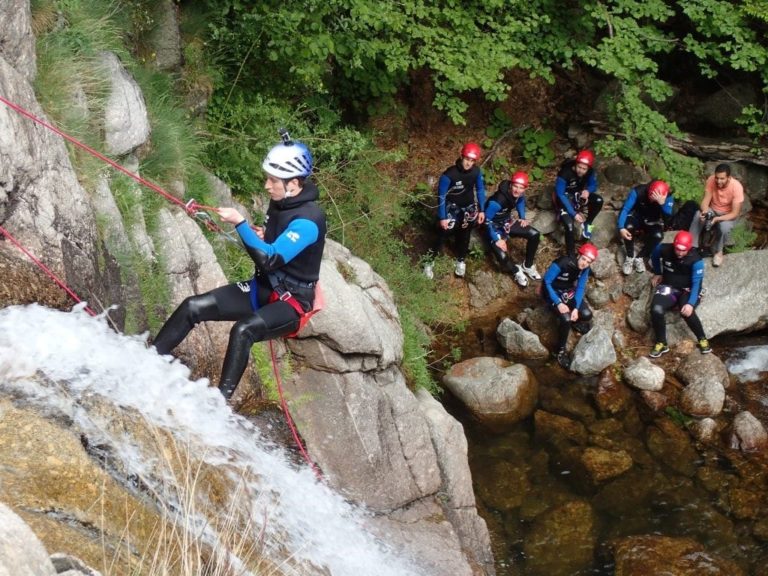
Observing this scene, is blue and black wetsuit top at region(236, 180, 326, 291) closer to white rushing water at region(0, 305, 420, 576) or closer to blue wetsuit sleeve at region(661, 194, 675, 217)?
white rushing water at region(0, 305, 420, 576)

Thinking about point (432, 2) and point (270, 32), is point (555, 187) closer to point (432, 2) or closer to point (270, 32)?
point (432, 2)

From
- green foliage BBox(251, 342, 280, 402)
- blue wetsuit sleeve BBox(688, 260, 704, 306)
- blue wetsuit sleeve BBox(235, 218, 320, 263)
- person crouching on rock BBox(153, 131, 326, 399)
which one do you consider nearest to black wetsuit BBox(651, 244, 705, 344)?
blue wetsuit sleeve BBox(688, 260, 704, 306)

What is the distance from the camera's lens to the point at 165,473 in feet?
14.2

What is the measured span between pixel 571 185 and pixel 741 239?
2808mm

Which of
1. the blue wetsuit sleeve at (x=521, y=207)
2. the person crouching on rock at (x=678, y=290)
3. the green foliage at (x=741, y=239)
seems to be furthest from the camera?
the green foliage at (x=741, y=239)

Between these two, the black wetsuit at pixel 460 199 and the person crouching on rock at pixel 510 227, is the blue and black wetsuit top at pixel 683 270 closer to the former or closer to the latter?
the person crouching on rock at pixel 510 227

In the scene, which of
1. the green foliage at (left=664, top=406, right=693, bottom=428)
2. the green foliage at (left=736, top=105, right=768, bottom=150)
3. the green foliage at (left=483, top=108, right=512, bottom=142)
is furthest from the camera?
the green foliage at (left=483, top=108, right=512, bottom=142)

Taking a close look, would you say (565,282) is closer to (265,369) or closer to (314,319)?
(314,319)

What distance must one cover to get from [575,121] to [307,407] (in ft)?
26.9

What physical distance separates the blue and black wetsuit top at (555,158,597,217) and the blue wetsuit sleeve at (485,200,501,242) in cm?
106

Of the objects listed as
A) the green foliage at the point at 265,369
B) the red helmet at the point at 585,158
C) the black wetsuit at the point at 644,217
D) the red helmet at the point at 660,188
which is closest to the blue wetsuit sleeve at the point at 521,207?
the red helmet at the point at 585,158

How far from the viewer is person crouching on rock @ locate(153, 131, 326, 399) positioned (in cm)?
530

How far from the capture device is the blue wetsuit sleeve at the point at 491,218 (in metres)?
12.1

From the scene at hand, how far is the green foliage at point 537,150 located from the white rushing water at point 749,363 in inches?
164
